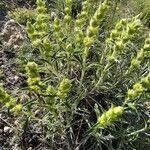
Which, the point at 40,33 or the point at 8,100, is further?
the point at 40,33

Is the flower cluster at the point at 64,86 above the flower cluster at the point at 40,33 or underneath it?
underneath

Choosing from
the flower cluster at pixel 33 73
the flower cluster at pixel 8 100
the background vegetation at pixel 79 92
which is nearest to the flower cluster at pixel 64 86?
the background vegetation at pixel 79 92

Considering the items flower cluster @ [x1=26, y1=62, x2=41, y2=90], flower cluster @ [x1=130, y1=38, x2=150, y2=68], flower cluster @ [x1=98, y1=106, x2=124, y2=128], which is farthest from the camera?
flower cluster @ [x1=130, y1=38, x2=150, y2=68]

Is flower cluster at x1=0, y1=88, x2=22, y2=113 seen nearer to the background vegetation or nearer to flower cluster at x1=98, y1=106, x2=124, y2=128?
the background vegetation

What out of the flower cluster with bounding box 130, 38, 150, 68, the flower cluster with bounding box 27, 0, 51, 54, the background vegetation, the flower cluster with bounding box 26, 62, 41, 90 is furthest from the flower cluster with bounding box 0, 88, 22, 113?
the flower cluster with bounding box 130, 38, 150, 68

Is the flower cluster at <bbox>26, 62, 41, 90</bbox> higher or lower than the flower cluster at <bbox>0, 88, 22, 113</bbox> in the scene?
higher

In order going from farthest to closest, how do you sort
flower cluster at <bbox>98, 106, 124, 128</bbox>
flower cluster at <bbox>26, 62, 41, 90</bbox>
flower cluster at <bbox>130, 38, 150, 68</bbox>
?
flower cluster at <bbox>130, 38, 150, 68</bbox>
flower cluster at <bbox>26, 62, 41, 90</bbox>
flower cluster at <bbox>98, 106, 124, 128</bbox>

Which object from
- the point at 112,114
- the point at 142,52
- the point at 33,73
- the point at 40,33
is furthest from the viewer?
the point at 40,33

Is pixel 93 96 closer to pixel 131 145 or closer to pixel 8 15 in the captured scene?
pixel 131 145

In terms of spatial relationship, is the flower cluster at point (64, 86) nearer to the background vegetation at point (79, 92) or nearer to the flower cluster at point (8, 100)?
the background vegetation at point (79, 92)

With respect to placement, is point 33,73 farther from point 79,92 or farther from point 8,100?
point 79,92

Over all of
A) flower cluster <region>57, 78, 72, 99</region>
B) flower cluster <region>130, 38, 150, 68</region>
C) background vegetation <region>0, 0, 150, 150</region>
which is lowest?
background vegetation <region>0, 0, 150, 150</region>

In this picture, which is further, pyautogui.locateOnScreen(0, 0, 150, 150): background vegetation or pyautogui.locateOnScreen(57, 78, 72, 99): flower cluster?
pyautogui.locateOnScreen(0, 0, 150, 150): background vegetation

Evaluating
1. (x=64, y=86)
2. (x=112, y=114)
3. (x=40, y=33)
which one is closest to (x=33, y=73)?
(x=64, y=86)
